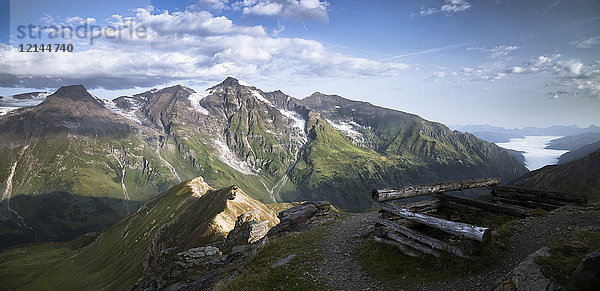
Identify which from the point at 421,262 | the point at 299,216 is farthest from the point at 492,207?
the point at 299,216

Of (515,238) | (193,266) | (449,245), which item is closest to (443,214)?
(515,238)

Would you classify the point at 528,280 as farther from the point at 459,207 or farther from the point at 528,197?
the point at 528,197

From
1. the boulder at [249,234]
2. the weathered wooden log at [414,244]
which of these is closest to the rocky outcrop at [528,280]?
the weathered wooden log at [414,244]

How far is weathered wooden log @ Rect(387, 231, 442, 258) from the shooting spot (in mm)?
12710

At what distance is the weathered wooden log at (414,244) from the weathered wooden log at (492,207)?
5595mm

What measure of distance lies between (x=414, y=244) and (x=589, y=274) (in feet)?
22.3

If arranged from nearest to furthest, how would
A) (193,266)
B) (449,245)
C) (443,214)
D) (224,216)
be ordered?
1. (449,245)
2. (443,214)
3. (193,266)
4. (224,216)

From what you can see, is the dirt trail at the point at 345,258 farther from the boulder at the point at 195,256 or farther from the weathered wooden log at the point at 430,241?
the boulder at the point at 195,256

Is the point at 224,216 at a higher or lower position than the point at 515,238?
lower

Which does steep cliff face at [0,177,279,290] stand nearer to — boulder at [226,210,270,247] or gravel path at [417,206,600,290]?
boulder at [226,210,270,247]

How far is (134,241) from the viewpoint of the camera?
125 m

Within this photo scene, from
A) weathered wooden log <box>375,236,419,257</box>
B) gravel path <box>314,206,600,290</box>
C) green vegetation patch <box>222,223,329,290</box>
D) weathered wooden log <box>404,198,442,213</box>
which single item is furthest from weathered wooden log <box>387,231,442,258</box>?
green vegetation patch <box>222,223,329,290</box>

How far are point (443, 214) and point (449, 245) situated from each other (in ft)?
26.1

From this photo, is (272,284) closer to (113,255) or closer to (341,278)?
(341,278)
